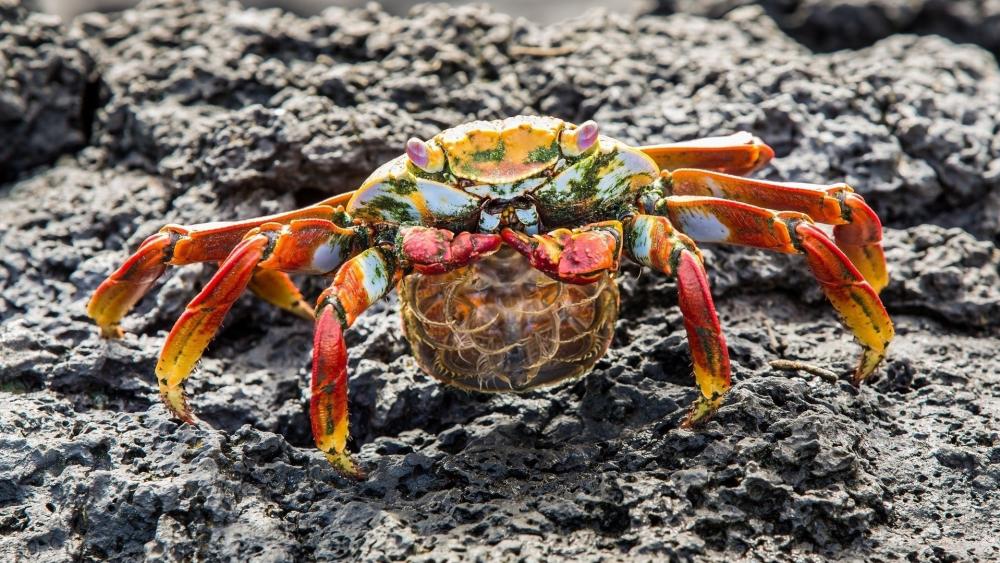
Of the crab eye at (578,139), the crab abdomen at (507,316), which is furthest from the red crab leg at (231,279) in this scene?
the crab eye at (578,139)

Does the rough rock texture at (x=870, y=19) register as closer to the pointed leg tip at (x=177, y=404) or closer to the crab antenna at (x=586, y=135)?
the crab antenna at (x=586, y=135)

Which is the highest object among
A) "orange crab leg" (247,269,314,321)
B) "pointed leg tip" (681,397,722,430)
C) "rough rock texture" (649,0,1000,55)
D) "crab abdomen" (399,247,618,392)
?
"rough rock texture" (649,0,1000,55)

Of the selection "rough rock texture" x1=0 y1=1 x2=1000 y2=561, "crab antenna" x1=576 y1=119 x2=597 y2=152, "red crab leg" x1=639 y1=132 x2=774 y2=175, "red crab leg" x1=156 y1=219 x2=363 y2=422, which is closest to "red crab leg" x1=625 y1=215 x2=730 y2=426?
"rough rock texture" x1=0 y1=1 x2=1000 y2=561

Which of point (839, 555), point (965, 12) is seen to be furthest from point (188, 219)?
point (965, 12)

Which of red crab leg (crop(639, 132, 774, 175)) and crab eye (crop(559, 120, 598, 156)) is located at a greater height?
crab eye (crop(559, 120, 598, 156))

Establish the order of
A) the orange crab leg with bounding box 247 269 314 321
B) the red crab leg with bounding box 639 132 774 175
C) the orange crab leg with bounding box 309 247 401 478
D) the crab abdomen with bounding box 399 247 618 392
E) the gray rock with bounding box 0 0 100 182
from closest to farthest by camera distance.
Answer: the orange crab leg with bounding box 309 247 401 478, the crab abdomen with bounding box 399 247 618 392, the red crab leg with bounding box 639 132 774 175, the orange crab leg with bounding box 247 269 314 321, the gray rock with bounding box 0 0 100 182

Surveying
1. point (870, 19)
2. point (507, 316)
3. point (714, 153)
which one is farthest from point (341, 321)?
point (870, 19)

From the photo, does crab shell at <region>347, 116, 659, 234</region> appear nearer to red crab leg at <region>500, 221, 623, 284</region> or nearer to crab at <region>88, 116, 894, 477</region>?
crab at <region>88, 116, 894, 477</region>

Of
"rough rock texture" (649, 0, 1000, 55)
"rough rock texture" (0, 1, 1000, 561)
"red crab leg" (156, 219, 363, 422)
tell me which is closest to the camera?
"rough rock texture" (0, 1, 1000, 561)

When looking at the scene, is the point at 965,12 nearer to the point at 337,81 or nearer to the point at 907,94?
the point at 907,94

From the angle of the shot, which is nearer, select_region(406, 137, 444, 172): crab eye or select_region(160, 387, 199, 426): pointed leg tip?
Result: select_region(406, 137, 444, 172): crab eye
